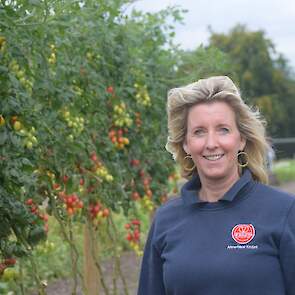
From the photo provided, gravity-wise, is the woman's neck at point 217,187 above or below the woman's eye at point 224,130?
below

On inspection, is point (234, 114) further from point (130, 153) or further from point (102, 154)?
point (130, 153)

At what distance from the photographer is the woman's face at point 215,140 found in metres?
2.62

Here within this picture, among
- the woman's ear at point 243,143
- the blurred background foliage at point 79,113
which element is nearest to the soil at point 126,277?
the blurred background foliage at point 79,113

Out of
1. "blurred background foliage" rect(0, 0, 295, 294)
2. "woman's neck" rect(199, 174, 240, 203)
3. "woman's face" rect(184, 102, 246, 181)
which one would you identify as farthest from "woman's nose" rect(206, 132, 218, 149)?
"blurred background foliage" rect(0, 0, 295, 294)

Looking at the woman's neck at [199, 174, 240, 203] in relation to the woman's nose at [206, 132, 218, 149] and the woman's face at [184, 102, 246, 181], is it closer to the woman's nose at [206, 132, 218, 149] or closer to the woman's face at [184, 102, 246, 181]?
the woman's face at [184, 102, 246, 181]

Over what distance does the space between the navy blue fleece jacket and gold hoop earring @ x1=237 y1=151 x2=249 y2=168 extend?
0.11 feet

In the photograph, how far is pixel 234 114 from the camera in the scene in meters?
2.65

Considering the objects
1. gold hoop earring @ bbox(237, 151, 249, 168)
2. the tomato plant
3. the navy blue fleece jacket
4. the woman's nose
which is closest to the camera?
the navy blue fleece jacket

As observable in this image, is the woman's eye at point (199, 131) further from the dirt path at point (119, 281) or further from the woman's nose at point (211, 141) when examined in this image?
the dirt path at point (119, 281)

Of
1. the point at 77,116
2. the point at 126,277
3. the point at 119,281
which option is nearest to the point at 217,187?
the point at 77,116

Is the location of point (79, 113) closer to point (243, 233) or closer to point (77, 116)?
point (77, 116)

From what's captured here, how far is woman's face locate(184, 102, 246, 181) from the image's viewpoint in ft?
8.59

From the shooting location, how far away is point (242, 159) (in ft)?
8.96

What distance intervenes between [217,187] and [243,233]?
0.71 ft
